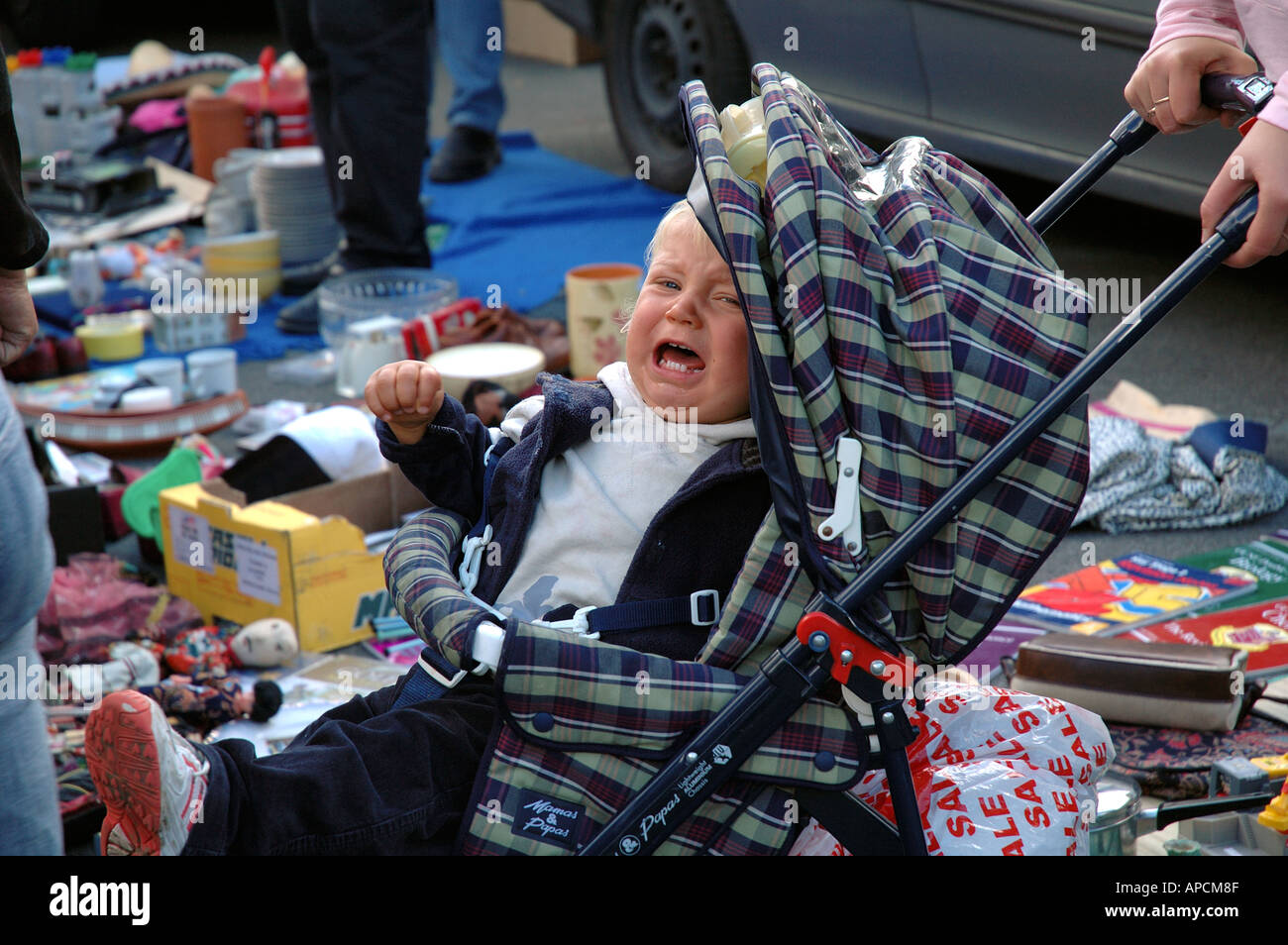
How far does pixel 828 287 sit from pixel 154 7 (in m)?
10.2

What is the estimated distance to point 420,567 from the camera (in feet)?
5.85

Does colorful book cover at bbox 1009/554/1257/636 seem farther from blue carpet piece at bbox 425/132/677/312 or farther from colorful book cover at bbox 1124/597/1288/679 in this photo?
blue carpet piece at bbox 425/132/677/312

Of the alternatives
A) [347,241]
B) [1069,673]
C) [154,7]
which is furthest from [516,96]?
[1069,673]

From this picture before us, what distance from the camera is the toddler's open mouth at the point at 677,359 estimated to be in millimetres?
1863

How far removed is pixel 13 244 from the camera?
5.87ft

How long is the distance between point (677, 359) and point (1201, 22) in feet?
2.82

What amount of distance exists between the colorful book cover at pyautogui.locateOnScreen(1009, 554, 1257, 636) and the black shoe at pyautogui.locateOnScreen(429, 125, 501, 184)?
391 cm

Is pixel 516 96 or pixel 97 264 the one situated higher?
pixel 516 96

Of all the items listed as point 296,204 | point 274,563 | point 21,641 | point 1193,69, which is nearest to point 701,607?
point 21,641

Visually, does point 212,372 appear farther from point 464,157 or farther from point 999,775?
point 999,775

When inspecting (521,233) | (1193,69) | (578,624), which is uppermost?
(1193,69)

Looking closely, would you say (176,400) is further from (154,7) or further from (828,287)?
(154,7)

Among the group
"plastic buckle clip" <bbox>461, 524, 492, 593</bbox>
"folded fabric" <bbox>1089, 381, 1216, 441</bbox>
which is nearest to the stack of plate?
"folded fabric" <bbox>1089, 381, 1216, 441</bbox>

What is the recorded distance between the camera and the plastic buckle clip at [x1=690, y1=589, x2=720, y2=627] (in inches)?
69.6
